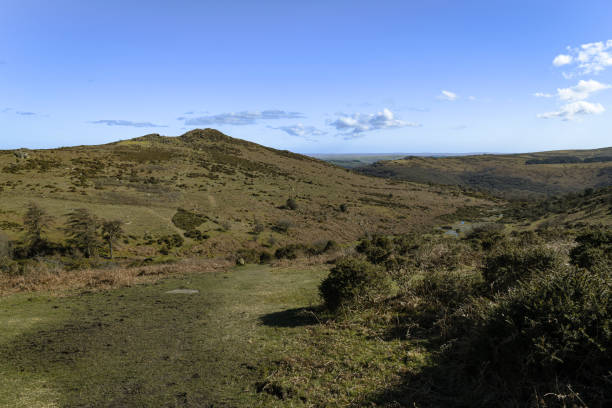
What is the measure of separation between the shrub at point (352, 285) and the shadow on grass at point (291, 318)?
709 millimetres

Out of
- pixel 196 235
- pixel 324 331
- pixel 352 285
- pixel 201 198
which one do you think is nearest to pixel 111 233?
pixel 196 235

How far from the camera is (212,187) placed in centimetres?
6372

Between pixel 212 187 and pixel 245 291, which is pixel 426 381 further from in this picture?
pixel 212 187

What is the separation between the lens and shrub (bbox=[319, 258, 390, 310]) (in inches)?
397

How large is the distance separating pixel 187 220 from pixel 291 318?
37308 mm

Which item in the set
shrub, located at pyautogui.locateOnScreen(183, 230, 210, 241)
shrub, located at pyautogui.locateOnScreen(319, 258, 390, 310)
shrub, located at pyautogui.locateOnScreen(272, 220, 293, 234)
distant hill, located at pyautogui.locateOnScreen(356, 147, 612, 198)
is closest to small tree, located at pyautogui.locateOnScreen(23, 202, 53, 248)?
shrub, located at pyautogui.locateOnScreen(183, 230, 210, 241)

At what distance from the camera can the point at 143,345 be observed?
853 cm

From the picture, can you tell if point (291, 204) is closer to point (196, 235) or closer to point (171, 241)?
point (196, 235)

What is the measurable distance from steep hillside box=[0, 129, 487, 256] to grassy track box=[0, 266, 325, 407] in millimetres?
22022

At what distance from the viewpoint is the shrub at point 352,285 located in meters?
10.1

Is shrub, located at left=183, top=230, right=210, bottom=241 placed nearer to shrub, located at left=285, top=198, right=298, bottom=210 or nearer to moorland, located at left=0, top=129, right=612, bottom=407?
moorland, located at left=0, top=129, right=612, bottom=407

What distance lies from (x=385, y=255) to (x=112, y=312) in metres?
12.6

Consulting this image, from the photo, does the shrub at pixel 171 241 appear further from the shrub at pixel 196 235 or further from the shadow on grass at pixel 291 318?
the shadow on grass at pixel 291 318

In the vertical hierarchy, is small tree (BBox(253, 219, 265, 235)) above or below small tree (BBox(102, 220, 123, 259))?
below
